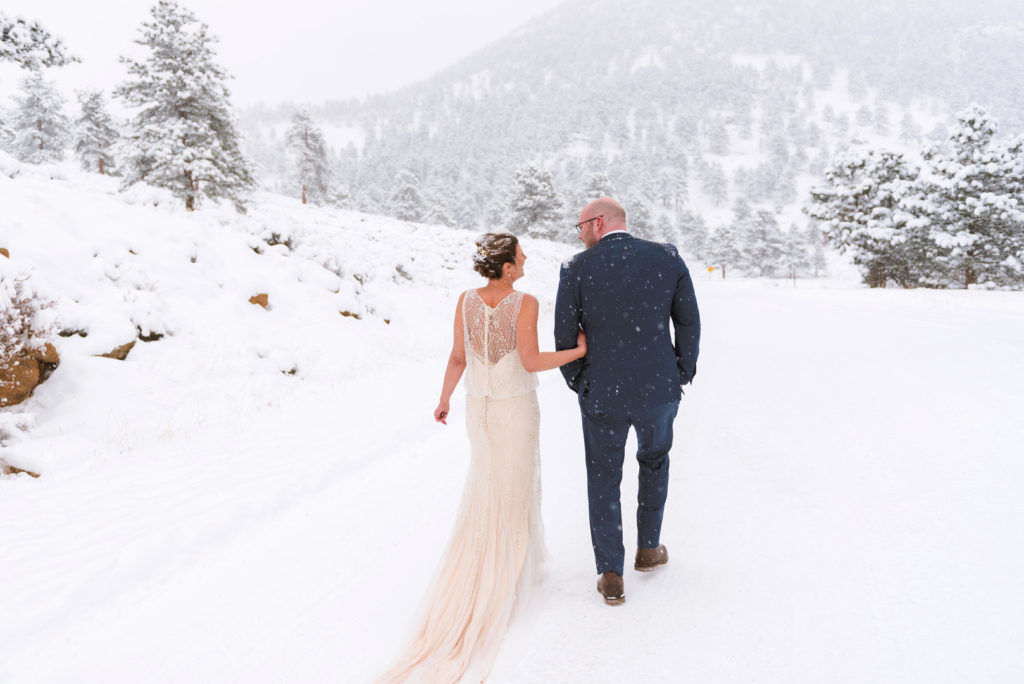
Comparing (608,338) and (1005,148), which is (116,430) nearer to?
(608,338)

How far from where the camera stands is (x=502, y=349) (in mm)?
2928

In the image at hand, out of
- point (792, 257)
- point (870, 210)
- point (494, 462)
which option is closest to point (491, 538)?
point (494, 462)

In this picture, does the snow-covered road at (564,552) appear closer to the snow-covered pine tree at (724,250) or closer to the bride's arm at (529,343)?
the bride's arm at (529,343)

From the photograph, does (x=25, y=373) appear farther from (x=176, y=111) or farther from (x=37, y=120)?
(x=37, y=120)

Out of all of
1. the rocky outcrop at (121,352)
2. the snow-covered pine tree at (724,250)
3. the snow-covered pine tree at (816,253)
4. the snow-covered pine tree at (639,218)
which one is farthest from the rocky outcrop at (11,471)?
the snow-covered pine tree at (816,253)

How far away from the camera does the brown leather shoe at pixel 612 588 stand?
9.93 feet

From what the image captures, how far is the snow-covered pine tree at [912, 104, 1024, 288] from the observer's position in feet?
79.4

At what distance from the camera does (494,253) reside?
9.07 ft

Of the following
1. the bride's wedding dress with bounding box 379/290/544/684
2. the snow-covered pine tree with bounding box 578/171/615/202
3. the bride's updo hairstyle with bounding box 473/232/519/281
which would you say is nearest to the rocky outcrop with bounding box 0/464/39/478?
the bride's wedding dress with bounding box 379/290/544/684

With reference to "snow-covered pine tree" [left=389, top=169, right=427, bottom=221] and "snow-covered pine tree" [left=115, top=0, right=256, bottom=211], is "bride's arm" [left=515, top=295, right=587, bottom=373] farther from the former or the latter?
"snow-covered pine tree" [left=389, top=169, right=427, bottom=221]

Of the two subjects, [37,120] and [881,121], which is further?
[881,121]

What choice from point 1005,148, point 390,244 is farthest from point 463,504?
point 1005,148

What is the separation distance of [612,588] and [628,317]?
1.65m

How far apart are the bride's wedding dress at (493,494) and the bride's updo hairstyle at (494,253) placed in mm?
181
